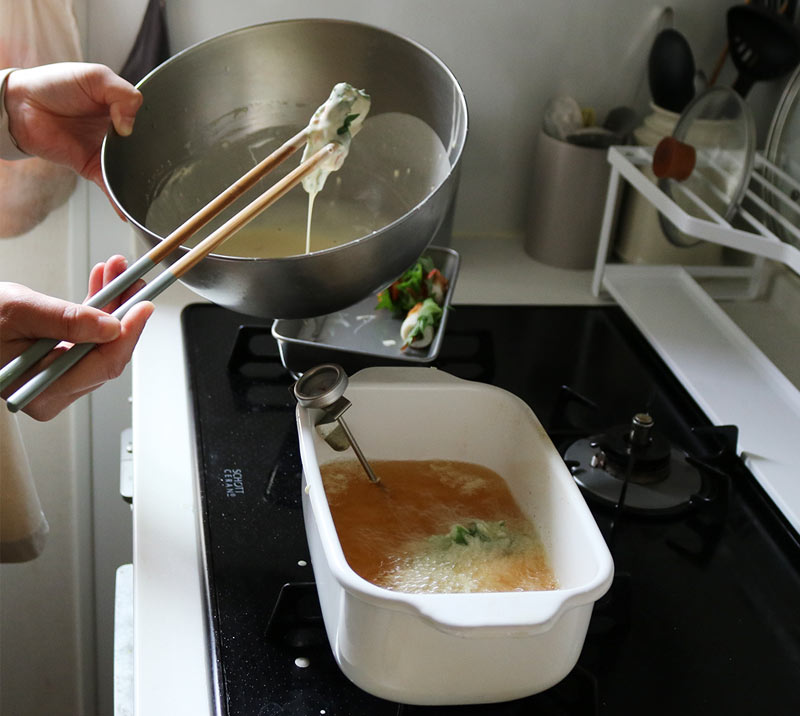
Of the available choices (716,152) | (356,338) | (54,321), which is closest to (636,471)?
(356,338)

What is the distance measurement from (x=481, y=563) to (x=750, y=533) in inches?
12.0

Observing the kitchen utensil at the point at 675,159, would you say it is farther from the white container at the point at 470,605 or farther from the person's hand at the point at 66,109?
the person's hand at the point at 66,109

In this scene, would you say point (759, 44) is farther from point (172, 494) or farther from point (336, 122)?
point (172, 494)

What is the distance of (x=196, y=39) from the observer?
1173 mm

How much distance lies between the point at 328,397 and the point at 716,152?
0.64 meters

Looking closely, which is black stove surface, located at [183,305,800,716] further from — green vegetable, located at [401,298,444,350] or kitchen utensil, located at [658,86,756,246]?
kitchen utensil, located at [658,86,756,246]

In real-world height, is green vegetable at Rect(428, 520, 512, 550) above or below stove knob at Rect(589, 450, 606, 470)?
above

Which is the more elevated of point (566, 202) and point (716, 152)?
point (716, 152)

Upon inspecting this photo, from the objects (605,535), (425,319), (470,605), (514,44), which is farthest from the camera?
(514,44)

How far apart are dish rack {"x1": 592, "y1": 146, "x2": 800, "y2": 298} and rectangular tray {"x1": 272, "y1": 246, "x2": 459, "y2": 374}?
0.22 metres

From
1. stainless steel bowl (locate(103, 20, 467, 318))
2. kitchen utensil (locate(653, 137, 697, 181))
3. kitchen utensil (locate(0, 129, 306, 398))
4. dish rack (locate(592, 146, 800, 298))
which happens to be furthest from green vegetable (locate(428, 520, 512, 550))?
kitchen utensil (locate(653, 137, 697, 181))

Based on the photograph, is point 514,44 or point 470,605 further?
point 514,44

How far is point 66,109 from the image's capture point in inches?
35.8

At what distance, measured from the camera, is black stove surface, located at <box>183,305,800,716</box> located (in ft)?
2.26
